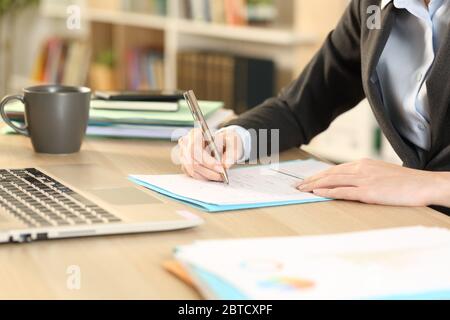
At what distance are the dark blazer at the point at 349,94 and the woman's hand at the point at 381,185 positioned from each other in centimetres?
25

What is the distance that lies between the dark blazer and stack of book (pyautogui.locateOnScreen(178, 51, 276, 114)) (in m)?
1.65

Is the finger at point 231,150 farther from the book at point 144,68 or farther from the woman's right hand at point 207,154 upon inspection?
the book at point 144,68

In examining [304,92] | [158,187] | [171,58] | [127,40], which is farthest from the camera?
[127,40]

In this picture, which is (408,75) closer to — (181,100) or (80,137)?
(181,100)

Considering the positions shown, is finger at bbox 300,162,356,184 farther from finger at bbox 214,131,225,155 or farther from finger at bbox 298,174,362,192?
finger at bbox 214,131,225,155

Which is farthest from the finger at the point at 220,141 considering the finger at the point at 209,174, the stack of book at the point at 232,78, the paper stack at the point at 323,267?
the stack of book at the point at 232,78

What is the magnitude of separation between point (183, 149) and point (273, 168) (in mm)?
144

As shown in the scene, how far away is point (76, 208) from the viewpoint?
3.05 ft

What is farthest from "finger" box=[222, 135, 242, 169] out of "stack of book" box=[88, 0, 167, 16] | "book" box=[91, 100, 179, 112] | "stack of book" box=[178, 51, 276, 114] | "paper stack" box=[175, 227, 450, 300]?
"stack of book" box=[88, 0, 167, 16]

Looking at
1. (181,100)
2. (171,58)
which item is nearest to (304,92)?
(181,100)

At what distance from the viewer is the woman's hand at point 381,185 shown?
3.37 ft

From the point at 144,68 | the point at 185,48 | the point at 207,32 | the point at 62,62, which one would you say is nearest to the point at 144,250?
the point at 207,32

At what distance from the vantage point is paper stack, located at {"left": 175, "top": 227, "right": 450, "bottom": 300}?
669 millimetres

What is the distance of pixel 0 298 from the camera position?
→ 0.70 m
